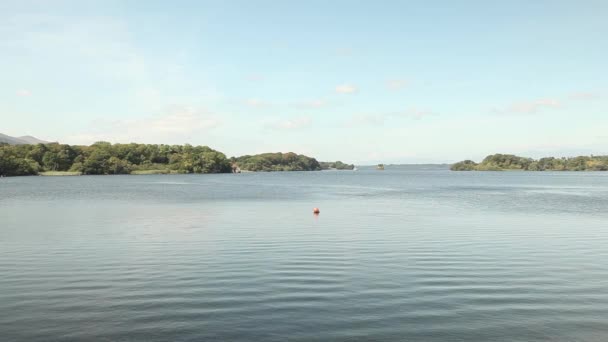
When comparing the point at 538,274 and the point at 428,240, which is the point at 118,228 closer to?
the point at 428,240

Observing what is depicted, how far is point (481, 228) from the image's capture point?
1609 inches

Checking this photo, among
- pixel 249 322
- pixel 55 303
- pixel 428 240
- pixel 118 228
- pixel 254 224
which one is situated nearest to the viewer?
pixel 249 322

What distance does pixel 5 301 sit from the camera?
17359 mm

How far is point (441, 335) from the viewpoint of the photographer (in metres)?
14.0

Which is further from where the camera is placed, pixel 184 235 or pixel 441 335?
pixel 184 235

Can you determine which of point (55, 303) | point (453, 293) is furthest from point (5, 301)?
point (453, 293)

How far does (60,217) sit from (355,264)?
35981 mm

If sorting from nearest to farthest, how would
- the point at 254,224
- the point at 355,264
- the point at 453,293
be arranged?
the point at 453,293
the point at 355,264
the point at 254,224

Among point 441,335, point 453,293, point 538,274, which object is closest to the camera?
point 441,335

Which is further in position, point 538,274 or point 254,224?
point 254,224

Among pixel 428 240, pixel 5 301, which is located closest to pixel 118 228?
pixel 5 301

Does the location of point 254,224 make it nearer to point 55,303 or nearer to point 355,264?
point 355,264

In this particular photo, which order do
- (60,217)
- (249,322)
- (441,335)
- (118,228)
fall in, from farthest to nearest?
(60,217)
(118,228)
(249,322)
(441,335)

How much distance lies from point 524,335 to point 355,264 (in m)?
11.3
